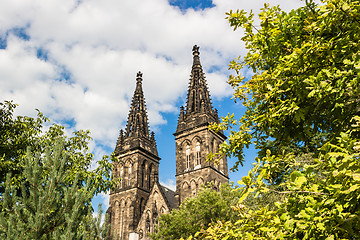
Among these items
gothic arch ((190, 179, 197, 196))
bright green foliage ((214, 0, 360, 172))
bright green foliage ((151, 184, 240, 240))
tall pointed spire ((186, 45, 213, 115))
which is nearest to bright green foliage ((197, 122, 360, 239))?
bright green foliage ((214, 0, 360, 172))

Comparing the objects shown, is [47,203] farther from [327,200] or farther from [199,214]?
[199,214]

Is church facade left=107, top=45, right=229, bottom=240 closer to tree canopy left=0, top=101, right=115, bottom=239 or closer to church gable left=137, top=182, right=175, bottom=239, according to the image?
church gable left=137, top=182, right=175, bottom=239

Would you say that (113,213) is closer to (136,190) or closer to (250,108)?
(136,190)

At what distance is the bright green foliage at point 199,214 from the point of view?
64.1 feet

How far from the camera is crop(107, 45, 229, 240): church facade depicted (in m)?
32.4

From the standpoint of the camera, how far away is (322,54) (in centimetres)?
344

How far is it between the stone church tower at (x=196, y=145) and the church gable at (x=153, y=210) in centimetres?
248

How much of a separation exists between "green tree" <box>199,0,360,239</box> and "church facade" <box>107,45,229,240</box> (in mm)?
26793

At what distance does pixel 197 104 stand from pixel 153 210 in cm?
1385

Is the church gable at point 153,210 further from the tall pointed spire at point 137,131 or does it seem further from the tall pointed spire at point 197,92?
the tall pointed spire at point 197,92

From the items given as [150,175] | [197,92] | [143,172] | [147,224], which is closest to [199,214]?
[147,224]

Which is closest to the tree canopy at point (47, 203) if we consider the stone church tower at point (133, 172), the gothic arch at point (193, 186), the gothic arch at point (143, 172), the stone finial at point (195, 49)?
the gothic arch at point (193, 186)

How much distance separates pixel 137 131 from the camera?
40.2 m

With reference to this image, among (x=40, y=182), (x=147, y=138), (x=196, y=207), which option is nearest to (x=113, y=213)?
(x=147, y=138)
